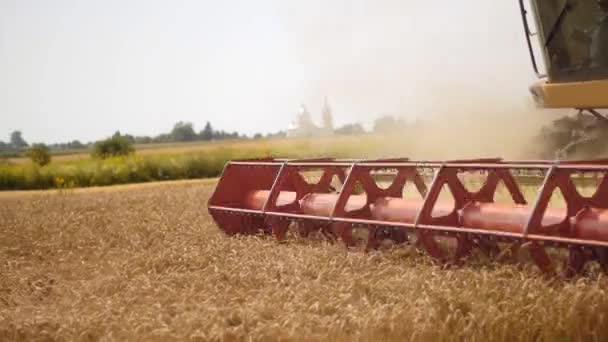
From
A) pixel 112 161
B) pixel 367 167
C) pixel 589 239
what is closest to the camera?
pixel 589 239

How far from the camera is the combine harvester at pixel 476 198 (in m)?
4.44

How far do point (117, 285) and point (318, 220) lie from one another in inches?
65.1

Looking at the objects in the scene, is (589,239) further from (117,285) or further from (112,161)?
(112,161)

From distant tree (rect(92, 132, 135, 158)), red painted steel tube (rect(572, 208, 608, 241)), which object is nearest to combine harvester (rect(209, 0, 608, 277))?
red painted steel tube (rect(572, 208, 608, 241))

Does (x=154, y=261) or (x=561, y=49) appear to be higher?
(x=561, y=49)

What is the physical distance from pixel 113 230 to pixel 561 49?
13.6 ft

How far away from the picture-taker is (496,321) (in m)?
3.44

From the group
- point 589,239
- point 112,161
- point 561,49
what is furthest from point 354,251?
point 112,161

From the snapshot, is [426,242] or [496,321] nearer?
[496,321]

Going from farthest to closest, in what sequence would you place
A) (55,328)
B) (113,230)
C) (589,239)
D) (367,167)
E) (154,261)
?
(113,230), (367,167), (154,261), (589,239), (55,328)

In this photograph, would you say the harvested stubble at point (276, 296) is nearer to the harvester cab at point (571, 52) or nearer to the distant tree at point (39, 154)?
the harvester cab at point (571, 52)

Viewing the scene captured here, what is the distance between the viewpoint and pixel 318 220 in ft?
19.3

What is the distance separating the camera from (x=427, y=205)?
5.00 meters

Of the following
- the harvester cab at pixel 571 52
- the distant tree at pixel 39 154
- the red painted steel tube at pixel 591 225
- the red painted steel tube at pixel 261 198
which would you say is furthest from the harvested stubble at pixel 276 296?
the distant tree at pixel 39 154
